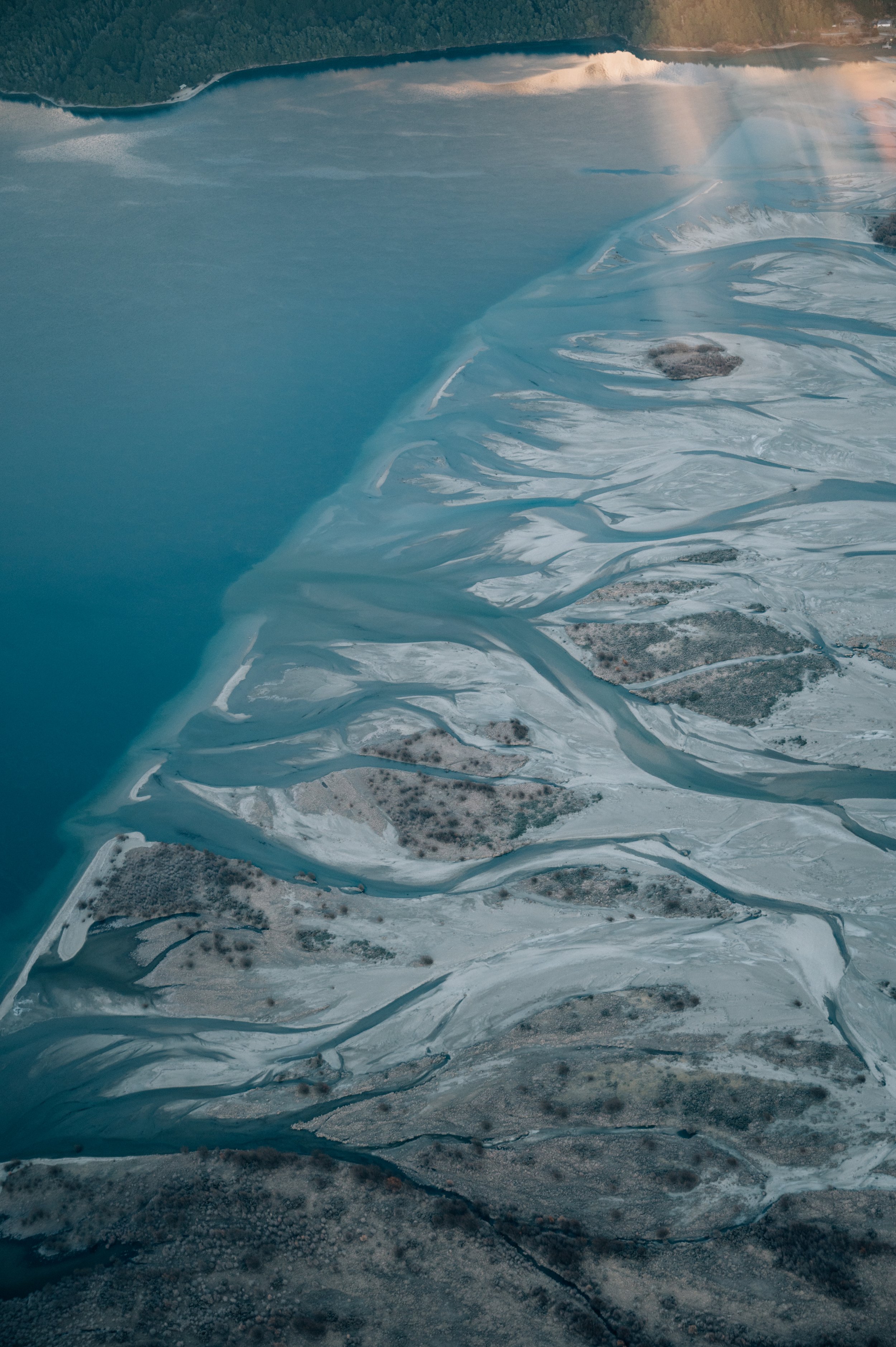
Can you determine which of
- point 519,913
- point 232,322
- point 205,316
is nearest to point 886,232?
point 232,322

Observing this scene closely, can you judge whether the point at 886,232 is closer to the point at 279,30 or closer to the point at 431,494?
the point at 431,494

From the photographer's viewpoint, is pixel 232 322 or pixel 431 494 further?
pixel 232 322

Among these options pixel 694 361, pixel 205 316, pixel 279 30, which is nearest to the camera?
pixel 694 361

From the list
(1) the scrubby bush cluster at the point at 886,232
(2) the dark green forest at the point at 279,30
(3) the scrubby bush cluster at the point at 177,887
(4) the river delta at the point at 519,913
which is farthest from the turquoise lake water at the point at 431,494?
(2) the dark green forest at the point at 279,30

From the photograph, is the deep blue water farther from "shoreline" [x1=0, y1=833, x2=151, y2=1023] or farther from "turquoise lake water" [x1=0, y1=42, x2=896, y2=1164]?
"shoreline" [x1=0, y1=833, x2=151, y2=1023]

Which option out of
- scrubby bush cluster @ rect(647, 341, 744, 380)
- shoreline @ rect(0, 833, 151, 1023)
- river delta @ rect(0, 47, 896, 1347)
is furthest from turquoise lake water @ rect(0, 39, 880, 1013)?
scrubby bush cluster @ rect(647, 341, 744, 380)

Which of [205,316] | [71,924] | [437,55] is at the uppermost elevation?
[437,55]
